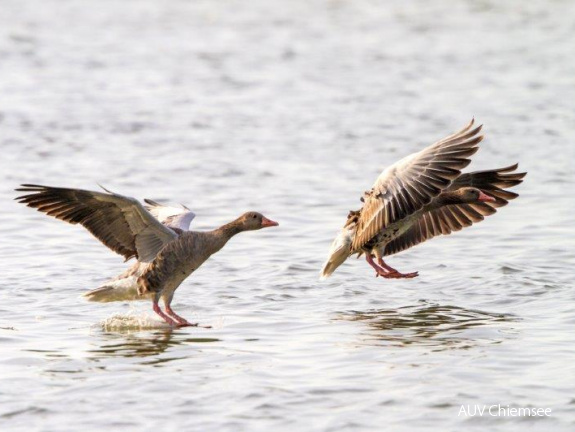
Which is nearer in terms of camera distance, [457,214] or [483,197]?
[483,197]

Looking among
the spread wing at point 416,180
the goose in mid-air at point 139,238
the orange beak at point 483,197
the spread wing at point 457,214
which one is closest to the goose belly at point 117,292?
the goose in mid-air at point 139,238

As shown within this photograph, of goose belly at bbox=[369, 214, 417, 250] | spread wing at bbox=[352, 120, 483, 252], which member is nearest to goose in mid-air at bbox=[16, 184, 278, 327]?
spread wing at bbox=[352, 120, 483, 252]

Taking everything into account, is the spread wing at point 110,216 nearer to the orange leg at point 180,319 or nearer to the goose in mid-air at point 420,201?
the orange leg at point 180,319

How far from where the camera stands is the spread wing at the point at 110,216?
32.3 feet

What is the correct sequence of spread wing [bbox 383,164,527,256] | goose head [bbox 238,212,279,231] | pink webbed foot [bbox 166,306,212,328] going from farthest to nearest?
spread wing [bbox 383,164,527,256], goose head [bbox 238,212,279,231], pink webbed foot [bbox 166,306,212,328]

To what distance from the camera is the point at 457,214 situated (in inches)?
475

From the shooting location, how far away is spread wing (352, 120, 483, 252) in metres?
10.3

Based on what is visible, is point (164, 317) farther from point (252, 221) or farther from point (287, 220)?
point (287, 220)

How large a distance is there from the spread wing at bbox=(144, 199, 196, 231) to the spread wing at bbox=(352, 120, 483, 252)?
65.0 inches

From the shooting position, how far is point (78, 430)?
7543mm

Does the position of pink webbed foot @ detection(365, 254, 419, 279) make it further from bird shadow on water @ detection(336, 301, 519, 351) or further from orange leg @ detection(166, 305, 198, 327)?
orange leg @ detection(166, 305, 198, 327)

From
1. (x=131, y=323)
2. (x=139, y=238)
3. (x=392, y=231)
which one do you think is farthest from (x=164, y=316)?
(x=392, y=231)

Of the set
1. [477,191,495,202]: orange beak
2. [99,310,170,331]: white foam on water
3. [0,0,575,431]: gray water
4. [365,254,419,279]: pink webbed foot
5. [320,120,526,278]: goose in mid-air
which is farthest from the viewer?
[477,191,495,202]: orange beak

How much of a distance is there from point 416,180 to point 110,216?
2695mm
